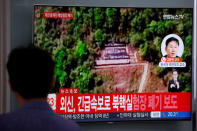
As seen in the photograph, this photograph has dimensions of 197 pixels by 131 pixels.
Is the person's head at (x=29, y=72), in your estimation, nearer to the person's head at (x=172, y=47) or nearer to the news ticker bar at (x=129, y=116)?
the news ticker bar at (x=129, y=116)

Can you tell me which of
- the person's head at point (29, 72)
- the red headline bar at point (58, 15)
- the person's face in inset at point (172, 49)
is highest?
the red headline bar at point (58, 15)

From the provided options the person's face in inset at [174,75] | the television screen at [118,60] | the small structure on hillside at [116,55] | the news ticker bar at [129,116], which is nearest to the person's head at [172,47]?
the television screen at [118,60]

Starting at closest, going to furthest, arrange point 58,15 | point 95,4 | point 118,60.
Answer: point 58,15
point 118,60
point 95,4

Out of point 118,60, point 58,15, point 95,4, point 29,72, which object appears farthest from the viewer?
point 95,4

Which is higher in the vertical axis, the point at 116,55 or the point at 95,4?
the point at 95,4

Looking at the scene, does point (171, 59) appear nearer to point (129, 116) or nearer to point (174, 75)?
point (174, 75)

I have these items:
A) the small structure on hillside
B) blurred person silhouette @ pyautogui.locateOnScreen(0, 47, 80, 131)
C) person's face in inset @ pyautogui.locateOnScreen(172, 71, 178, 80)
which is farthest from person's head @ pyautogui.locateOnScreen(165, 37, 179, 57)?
blurred person silhouette @ pyautogui.locateOnScreen(0, 47, 80, 131)

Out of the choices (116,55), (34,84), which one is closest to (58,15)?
(116,55)
